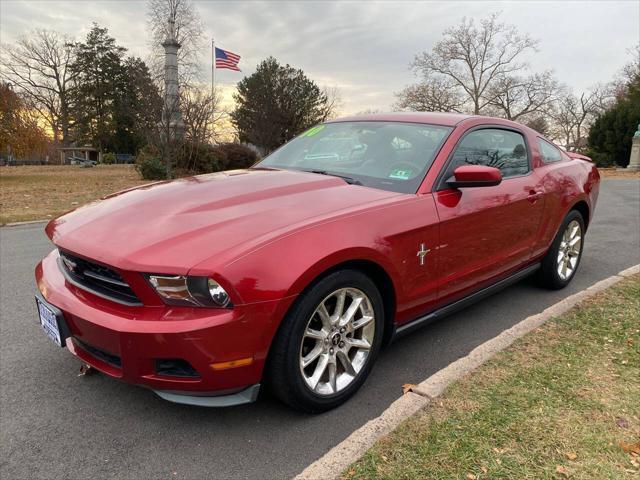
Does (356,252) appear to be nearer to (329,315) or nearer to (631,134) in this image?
(329,315)

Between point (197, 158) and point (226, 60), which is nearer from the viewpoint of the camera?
point (197, 158)

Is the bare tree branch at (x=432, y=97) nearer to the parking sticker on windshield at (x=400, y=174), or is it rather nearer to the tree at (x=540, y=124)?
the tree at (x=540, y=124)

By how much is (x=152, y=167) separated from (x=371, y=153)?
Answer: 17.8m

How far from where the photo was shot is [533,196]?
3672 millimetres

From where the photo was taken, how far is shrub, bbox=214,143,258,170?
75.4ft

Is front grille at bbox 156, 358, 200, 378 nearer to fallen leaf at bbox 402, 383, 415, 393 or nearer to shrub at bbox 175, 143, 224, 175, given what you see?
fallen leaf at bbox 402, 383, 415, 393

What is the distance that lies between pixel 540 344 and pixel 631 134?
94.3ft

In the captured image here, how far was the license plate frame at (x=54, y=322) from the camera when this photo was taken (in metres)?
2.28

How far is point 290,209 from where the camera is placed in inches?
96.3

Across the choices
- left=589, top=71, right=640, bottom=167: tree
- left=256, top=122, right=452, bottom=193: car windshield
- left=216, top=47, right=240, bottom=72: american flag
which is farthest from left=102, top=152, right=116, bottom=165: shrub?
left=256, top=122, right=452, bottom=193: car windshield

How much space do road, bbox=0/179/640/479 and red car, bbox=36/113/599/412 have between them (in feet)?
0.70

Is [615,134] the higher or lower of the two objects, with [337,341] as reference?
higher

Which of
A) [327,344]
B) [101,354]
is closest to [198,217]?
[101,354]

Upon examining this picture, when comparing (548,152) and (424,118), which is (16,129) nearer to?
(424,118)
